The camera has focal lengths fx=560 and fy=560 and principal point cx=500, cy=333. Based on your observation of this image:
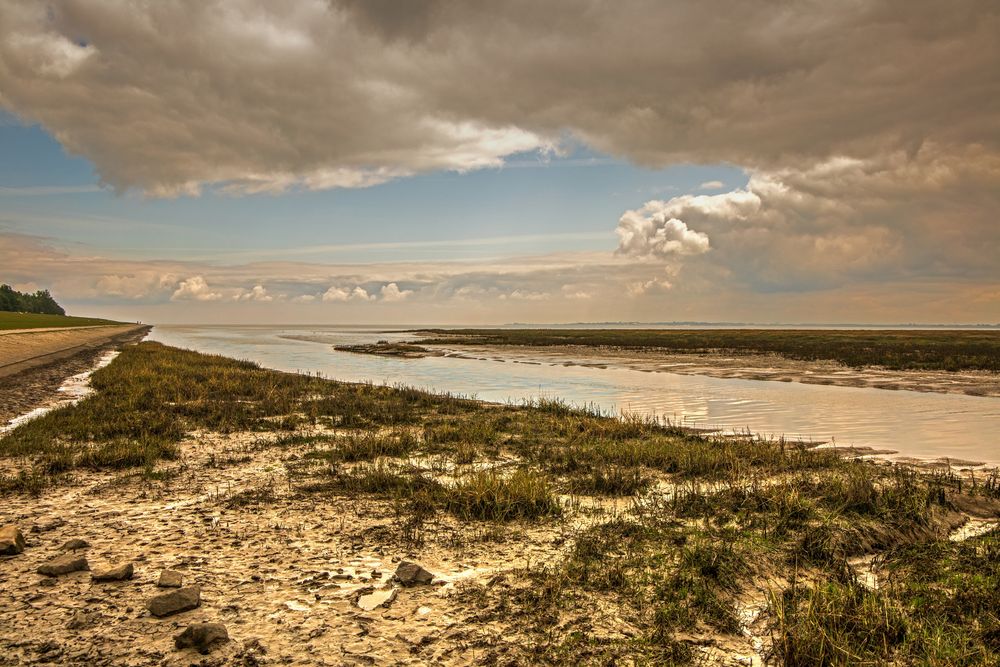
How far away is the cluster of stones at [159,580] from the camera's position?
465 centimetres

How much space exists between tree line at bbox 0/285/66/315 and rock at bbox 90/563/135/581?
181 metres

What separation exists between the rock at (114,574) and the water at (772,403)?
15.4 m

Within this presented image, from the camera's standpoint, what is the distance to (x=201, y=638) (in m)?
4.64

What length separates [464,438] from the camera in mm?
14109

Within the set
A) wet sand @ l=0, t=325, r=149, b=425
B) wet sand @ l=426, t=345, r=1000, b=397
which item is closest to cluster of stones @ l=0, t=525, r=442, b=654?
wet sand @ l=0, t=325, r=149, b=425

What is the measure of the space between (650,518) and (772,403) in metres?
17.0

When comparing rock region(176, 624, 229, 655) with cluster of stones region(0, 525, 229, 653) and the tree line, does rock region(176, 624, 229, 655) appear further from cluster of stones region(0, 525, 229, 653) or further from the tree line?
the tree line

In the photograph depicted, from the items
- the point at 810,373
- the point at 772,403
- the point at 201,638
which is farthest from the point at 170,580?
the point at 810,373

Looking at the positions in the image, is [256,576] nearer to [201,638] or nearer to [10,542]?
[201,638]

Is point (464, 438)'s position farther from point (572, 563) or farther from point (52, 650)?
point (52, 650)

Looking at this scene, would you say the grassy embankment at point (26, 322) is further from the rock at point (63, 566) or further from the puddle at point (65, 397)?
the rock at point (63, 566)

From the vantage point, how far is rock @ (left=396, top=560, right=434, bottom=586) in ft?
19.5

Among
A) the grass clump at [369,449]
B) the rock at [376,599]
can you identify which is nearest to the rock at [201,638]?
the rock at [376,599]

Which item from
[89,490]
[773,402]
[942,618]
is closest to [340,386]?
[89,490]
